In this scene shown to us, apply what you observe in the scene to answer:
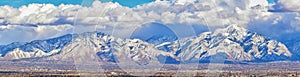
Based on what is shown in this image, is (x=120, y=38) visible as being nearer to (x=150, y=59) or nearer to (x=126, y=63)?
(x=126, y=63)

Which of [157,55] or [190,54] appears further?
[190,54]

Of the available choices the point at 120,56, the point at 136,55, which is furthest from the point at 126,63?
the point at 136,55

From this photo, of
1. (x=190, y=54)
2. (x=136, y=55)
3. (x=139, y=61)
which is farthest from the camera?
(x=190, y=54)

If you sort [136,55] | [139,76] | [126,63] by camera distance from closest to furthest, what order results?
[126,63] → [136,55] → [139,76]

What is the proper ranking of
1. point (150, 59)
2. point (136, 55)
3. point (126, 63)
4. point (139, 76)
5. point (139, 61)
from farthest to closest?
point (139, 76) → point (139, 61) → point (136, 55) → point (150, 59) → point (126, 63)

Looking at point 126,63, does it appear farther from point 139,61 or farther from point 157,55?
point 139,61

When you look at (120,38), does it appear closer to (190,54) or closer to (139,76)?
(139,76)

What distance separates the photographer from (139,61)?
88.9 m

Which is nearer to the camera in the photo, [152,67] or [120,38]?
[120,38]

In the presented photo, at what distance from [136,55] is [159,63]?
20.9ft

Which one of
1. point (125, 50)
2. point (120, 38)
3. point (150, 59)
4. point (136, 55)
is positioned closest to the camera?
point (120, 38)

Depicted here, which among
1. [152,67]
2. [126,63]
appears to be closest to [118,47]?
[126,63]

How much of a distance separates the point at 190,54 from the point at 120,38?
2213 inches

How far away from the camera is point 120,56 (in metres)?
62.6
